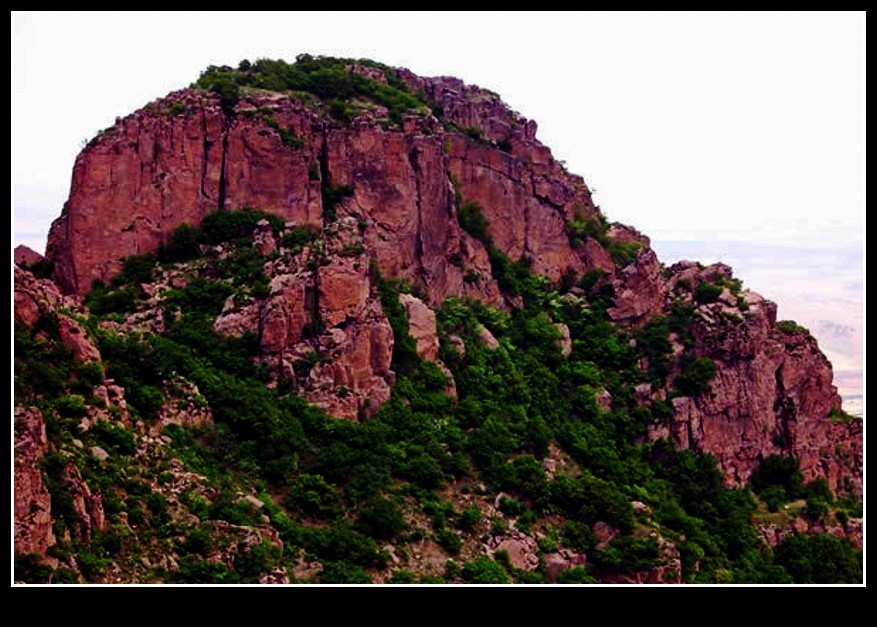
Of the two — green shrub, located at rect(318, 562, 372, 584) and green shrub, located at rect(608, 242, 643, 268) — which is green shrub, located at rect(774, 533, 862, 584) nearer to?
green shrub, located at rect(608, 242, 643, 268)

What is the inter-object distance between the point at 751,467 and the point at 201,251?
992 inches

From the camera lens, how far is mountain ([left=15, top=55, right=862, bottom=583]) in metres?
40.0

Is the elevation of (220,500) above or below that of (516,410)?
below

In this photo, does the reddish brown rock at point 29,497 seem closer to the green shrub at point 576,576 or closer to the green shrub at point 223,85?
the green shrub at point 576,576

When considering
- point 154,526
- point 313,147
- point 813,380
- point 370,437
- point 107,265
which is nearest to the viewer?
point 154,526

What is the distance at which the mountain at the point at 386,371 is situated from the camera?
131ft

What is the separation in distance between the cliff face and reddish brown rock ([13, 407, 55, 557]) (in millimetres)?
14409

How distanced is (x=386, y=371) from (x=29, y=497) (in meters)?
19.3

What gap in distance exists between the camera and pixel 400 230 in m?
56.0

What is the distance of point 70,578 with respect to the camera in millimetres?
33219

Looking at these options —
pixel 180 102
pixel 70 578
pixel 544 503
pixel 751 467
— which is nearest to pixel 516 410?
pixel 544 503

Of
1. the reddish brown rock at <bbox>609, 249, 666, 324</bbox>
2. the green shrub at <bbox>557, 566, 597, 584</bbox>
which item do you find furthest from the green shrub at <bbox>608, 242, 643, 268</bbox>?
the green shrub at <bbox>557, 566, 597, 584</bbox>

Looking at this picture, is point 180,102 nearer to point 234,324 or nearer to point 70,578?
point 234,324

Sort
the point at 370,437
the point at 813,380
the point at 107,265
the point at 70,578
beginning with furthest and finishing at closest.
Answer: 1. the point at 813,380
2. the point at 107,265
3. the point at 370,437
4. the point at 70,578
